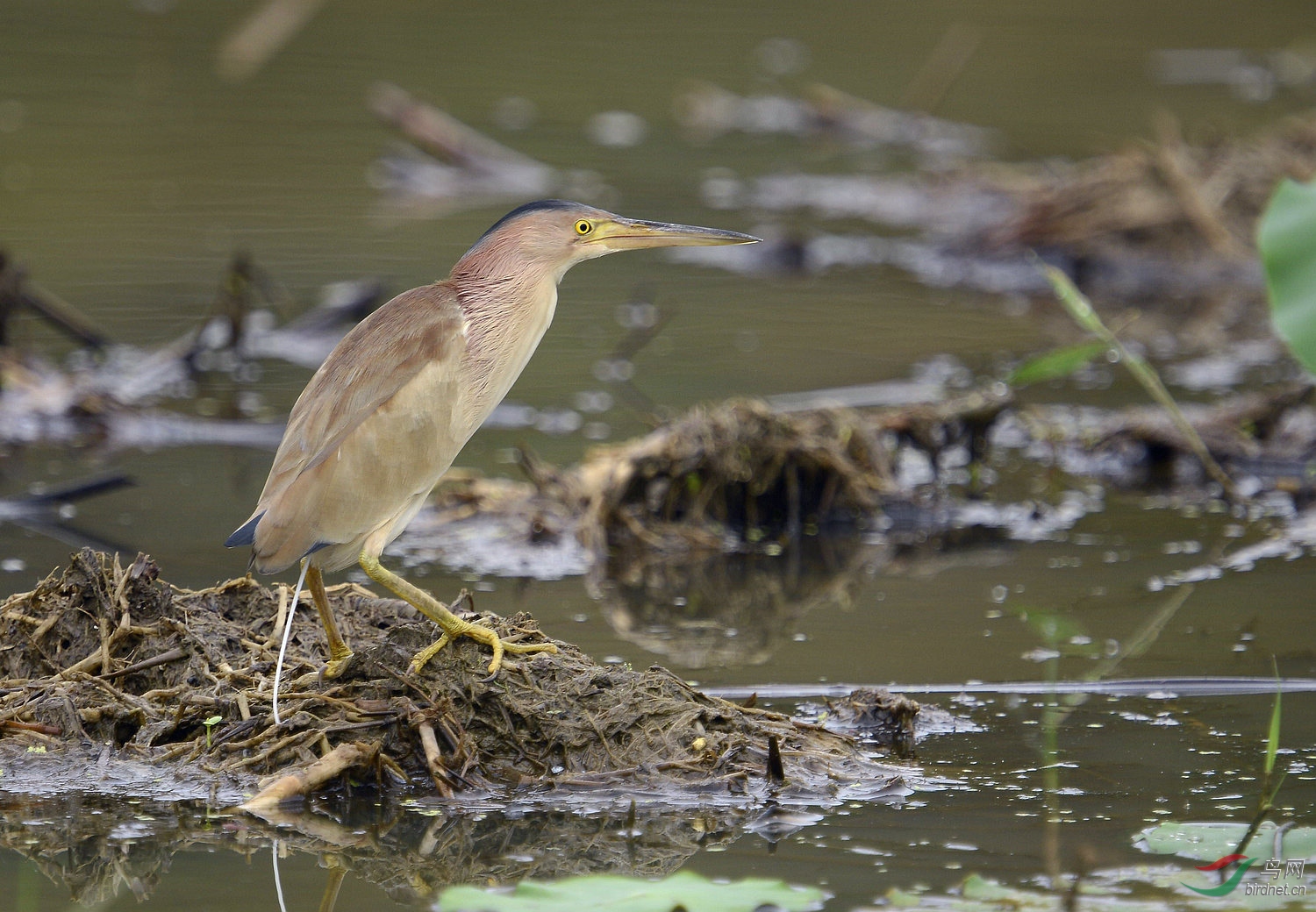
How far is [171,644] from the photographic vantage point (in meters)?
4.41

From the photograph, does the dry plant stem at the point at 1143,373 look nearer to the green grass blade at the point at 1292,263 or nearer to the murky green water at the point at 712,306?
the murky green water at the point at 712,306

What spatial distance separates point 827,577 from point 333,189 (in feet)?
25.1

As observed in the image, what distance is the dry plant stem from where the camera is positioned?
5.73 meters

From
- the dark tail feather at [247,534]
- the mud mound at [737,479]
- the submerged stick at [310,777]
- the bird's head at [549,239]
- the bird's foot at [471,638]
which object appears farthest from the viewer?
the mud mound at [737,479]

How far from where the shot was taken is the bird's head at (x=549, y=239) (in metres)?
4.27

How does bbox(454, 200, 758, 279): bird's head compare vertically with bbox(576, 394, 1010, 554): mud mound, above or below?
above

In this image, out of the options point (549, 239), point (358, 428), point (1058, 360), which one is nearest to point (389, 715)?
point (358, 428)

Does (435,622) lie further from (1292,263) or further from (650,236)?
(1292,263)

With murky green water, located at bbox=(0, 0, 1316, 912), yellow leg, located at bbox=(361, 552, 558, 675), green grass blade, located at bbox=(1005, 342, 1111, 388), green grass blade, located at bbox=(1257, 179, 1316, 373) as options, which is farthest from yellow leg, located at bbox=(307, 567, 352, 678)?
green grass blade, located at bbox=(1005, 342, 1111, 388)

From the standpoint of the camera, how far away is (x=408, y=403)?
13.6 ft

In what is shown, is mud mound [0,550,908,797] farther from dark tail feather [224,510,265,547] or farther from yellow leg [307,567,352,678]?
dark tail feather [224,510,265,547]

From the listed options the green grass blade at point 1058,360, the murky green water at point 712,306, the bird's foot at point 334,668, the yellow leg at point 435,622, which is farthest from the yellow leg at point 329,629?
the green grass blade at point 1058,360


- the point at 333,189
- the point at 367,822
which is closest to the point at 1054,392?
the point at 367,822

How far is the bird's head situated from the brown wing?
0.50 ft
